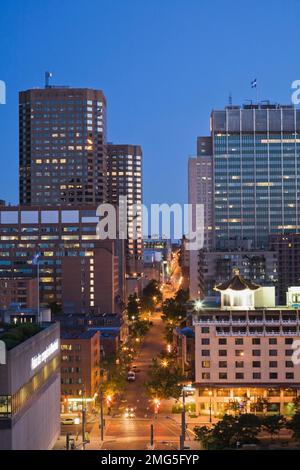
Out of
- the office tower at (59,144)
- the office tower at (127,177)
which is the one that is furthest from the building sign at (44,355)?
the office tower at (127,177)

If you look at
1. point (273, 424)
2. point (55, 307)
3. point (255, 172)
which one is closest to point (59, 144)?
point (255, 172)

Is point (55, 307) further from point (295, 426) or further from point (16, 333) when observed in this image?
point (16, 333)

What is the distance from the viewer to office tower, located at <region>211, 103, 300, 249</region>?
243ft

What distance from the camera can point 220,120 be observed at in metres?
74.1

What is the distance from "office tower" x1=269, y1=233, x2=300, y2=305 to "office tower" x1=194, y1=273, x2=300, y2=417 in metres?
39.8

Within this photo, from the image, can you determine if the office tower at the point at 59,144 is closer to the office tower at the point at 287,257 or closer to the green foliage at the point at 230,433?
the office tower at the point at 287,257

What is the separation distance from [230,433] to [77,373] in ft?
35.3

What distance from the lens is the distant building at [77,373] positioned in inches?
1200

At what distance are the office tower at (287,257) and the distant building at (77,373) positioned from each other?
39901 millimetres

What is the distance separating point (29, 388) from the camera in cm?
1956

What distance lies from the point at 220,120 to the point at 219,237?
11.3m

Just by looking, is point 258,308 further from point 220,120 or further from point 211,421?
point 220,120

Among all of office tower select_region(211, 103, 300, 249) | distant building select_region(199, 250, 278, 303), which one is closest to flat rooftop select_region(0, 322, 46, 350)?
distant building select_region(199, 250, 278, 303)

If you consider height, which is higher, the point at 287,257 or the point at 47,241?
the point at 47,241
